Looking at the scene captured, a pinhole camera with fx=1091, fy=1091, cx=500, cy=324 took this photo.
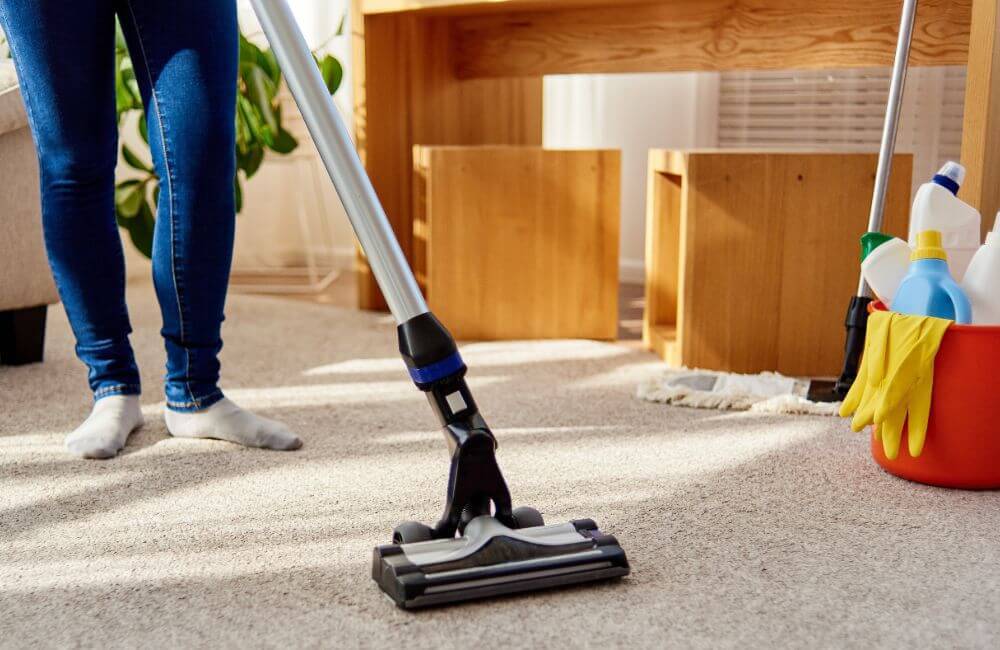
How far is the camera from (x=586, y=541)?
0.85m

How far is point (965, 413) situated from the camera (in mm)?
1096

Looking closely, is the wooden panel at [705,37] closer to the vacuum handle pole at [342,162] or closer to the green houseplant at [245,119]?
the green houseplant at [245,119]

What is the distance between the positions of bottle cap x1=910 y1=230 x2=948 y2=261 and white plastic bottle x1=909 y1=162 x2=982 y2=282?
4 cm

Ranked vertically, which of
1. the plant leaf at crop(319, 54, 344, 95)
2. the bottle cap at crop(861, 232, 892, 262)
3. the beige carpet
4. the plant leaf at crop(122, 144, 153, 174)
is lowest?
the beige carpet

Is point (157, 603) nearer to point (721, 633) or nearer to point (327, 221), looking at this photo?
point (721, 633)

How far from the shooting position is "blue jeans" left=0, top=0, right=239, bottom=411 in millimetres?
1173

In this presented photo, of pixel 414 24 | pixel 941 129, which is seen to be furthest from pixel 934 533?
pixel 414 24

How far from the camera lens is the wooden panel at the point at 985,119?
1.32 meters

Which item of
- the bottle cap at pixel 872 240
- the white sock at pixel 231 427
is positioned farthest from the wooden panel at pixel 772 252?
the white sock at pixel 231 427

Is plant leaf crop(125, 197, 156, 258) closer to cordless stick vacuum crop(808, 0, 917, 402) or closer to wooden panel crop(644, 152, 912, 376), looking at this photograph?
wooden panel crop(644, 152, 912, 376)

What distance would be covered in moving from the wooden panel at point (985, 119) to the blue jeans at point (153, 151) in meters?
0.89

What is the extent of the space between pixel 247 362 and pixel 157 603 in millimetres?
990

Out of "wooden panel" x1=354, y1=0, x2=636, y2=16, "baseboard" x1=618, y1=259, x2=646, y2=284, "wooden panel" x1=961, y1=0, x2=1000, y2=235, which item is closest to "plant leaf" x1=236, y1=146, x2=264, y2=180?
"wooden panel" x1=354, y1=0, x2=636, y2=16

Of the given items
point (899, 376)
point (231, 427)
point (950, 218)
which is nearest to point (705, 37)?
point (950, 218)
